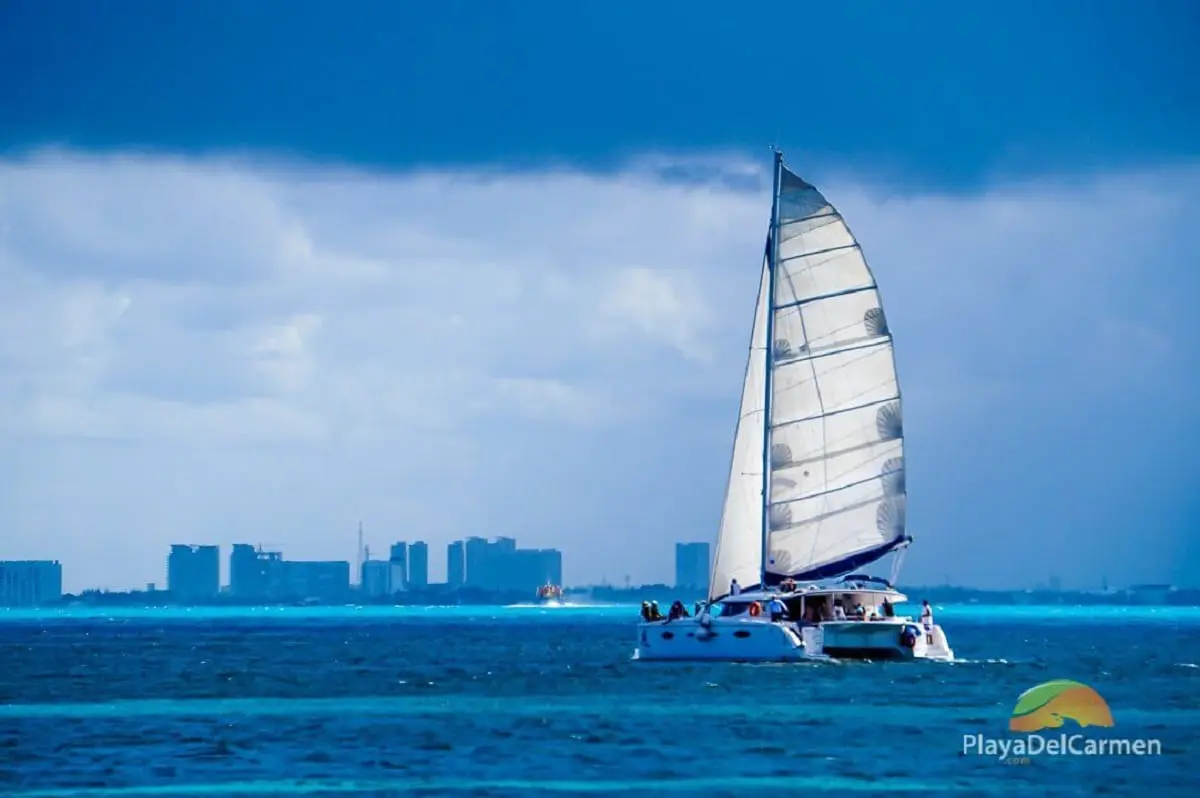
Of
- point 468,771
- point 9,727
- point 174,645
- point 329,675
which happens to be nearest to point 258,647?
point 174,645

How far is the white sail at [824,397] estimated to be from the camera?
3649 inches

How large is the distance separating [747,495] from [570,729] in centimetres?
3237

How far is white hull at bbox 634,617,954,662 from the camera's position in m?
85.4

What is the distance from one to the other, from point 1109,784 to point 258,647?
110 meters

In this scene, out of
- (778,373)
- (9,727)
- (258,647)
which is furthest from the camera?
(258,647)

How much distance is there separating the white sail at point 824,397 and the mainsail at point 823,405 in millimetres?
42

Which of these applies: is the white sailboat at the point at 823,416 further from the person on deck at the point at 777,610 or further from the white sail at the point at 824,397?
the person on deck at the point at 777,610

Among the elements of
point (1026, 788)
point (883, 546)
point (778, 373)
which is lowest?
point (1026, 788)

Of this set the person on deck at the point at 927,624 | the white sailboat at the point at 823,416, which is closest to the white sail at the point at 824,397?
the white sailboat at the point at 823,416

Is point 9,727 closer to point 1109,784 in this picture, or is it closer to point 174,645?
point 1109,784

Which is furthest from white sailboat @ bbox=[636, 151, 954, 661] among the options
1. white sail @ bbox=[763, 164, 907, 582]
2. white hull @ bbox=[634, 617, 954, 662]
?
white hull @ bbox=[634, 617, 954, 662]

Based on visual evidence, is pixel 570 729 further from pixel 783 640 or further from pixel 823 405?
pixel 823 405

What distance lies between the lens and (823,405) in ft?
305

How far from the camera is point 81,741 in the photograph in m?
62.3
